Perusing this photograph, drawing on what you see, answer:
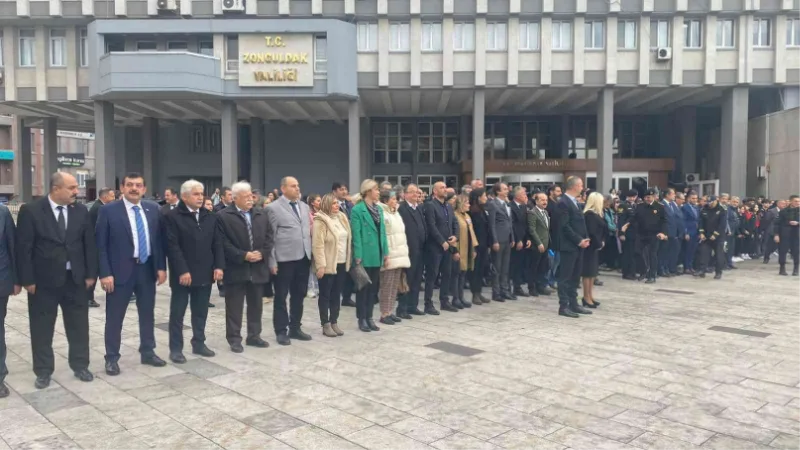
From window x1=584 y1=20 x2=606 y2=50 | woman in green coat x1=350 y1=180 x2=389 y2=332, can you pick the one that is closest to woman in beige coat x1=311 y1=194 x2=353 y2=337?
woman in green coat x1=350 y1=180 x2=389 y2=332

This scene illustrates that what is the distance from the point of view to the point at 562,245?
846 cm

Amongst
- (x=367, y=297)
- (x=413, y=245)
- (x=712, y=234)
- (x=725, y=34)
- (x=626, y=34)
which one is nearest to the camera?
(x=367, y=297)

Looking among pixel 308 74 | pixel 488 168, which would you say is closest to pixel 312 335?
pixel 308 74

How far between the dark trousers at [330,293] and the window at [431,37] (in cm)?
2221

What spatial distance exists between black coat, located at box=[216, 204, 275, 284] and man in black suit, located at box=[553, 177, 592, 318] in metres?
4.25

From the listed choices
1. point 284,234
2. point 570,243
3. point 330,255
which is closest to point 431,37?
point 570,243

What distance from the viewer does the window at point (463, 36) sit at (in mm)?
27312

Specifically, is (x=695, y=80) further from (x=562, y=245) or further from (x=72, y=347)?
(x=72, y=347)

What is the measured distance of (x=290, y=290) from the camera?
22.9ft

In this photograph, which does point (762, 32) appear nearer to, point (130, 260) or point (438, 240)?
point (438, 240)

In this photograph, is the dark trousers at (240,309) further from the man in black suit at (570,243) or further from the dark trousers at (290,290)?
the man in black suit at (570,243)

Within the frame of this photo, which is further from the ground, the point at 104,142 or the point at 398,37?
the point at 398,37

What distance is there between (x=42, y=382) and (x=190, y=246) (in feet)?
5.93

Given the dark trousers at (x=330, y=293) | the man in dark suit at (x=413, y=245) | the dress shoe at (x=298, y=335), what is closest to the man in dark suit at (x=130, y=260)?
the dress shoe at (x=298, y=335)
